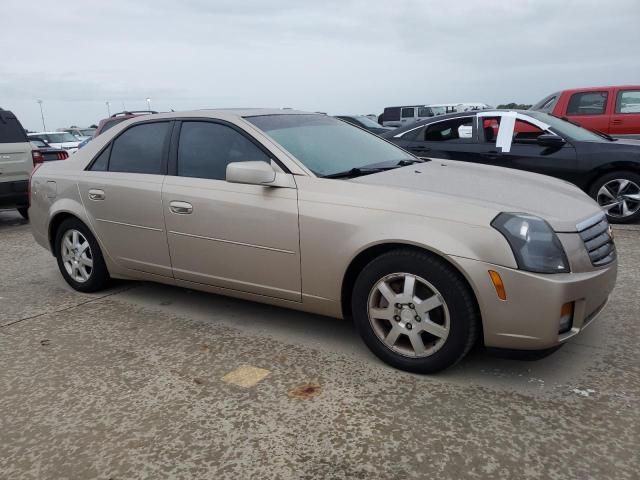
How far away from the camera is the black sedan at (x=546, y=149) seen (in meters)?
6.48

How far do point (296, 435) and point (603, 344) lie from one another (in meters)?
2.01

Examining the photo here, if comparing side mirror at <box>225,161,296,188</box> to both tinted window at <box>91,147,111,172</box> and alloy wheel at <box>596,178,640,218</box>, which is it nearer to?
tinted window at <box>91,147,111,172</box>

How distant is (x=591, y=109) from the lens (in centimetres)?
977

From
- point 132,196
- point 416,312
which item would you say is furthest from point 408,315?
point 132,196

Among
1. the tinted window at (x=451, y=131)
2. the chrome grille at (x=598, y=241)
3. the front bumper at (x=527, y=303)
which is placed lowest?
the front bumper at (x=527, y=303)

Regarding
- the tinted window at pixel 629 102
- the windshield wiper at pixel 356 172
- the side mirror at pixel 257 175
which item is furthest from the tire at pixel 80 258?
the tinted window at pixel 629 102

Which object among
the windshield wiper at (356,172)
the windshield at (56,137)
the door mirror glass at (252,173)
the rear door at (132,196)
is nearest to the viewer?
the door mirror glass at (252,173)

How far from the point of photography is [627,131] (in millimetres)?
9461

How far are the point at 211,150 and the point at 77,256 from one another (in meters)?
1.71

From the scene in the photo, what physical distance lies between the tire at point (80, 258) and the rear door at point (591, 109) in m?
8.47

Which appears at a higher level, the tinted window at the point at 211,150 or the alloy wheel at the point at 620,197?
the tinted window at the point at 211,150

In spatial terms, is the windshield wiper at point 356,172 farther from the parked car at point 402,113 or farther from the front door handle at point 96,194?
the parked car at point 402,113

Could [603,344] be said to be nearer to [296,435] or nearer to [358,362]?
[358,362]

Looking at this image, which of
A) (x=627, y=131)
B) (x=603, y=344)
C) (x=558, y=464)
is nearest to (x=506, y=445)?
(x=558, y=464)
